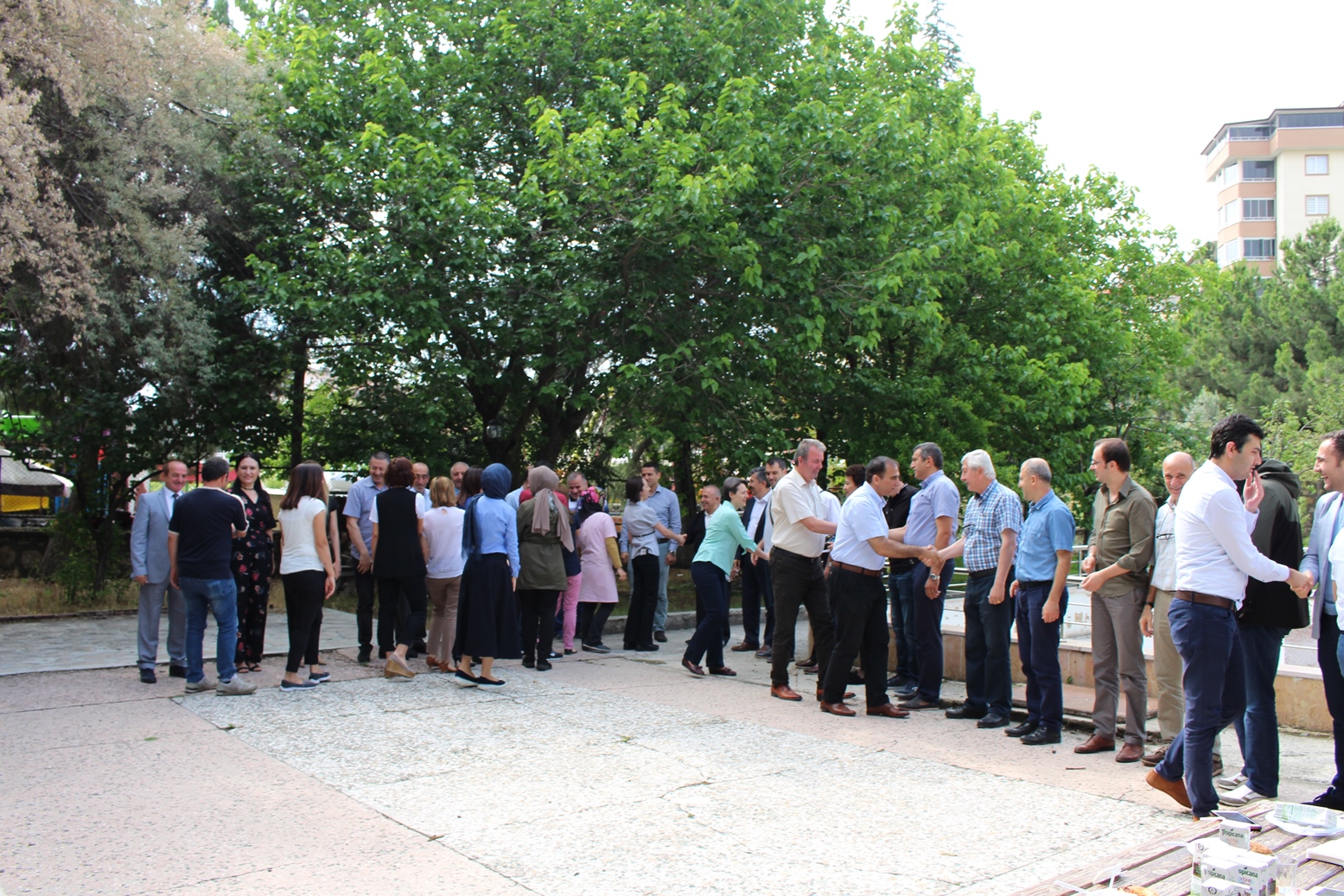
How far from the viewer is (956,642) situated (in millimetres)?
9141

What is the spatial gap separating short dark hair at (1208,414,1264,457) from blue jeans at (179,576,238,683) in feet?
22.6

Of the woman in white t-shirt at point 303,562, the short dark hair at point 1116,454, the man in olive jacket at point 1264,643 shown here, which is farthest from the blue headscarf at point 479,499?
the man in olive jacket at point 1264,643

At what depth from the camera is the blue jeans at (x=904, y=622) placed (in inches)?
→ 339

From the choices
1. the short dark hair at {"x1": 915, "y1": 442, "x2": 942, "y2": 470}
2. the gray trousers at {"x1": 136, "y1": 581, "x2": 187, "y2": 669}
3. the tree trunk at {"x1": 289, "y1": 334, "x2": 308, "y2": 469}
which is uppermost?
the tree trunk at {"x1": 289, "y1": 334, "x2": 308, "y2": 469}

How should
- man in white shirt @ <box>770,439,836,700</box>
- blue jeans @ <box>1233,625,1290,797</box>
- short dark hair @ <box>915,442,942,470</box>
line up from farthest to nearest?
short dark hair @ <box>915,442,942,470</box>, man in white shirt @ <box>770,439,836,700</box>, blue jeans @ <box>1233,625,1290,797</box>

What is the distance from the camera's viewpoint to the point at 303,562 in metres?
8.12

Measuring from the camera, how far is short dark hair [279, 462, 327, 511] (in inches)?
324

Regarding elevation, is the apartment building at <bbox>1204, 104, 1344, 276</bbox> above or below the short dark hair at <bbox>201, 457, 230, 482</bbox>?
above

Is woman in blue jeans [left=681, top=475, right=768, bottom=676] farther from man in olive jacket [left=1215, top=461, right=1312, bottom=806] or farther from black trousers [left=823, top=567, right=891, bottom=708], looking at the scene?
man in olive jacket [left=1215, top=461, right=1312, bottom=806]

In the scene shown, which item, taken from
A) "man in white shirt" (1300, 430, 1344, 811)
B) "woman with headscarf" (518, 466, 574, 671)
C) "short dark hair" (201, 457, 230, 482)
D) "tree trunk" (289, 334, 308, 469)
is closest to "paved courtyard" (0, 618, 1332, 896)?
"man in white shirt" (1300, 430, 1344, 811)

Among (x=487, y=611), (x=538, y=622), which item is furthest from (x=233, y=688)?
(x=538, y=622)

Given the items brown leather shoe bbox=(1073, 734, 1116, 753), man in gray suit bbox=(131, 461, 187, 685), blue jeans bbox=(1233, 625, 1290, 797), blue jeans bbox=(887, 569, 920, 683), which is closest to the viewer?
blue jeans bbox=(1233, 625, 1290, 797)

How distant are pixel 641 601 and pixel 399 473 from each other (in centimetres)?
330

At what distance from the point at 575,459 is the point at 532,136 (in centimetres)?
769
